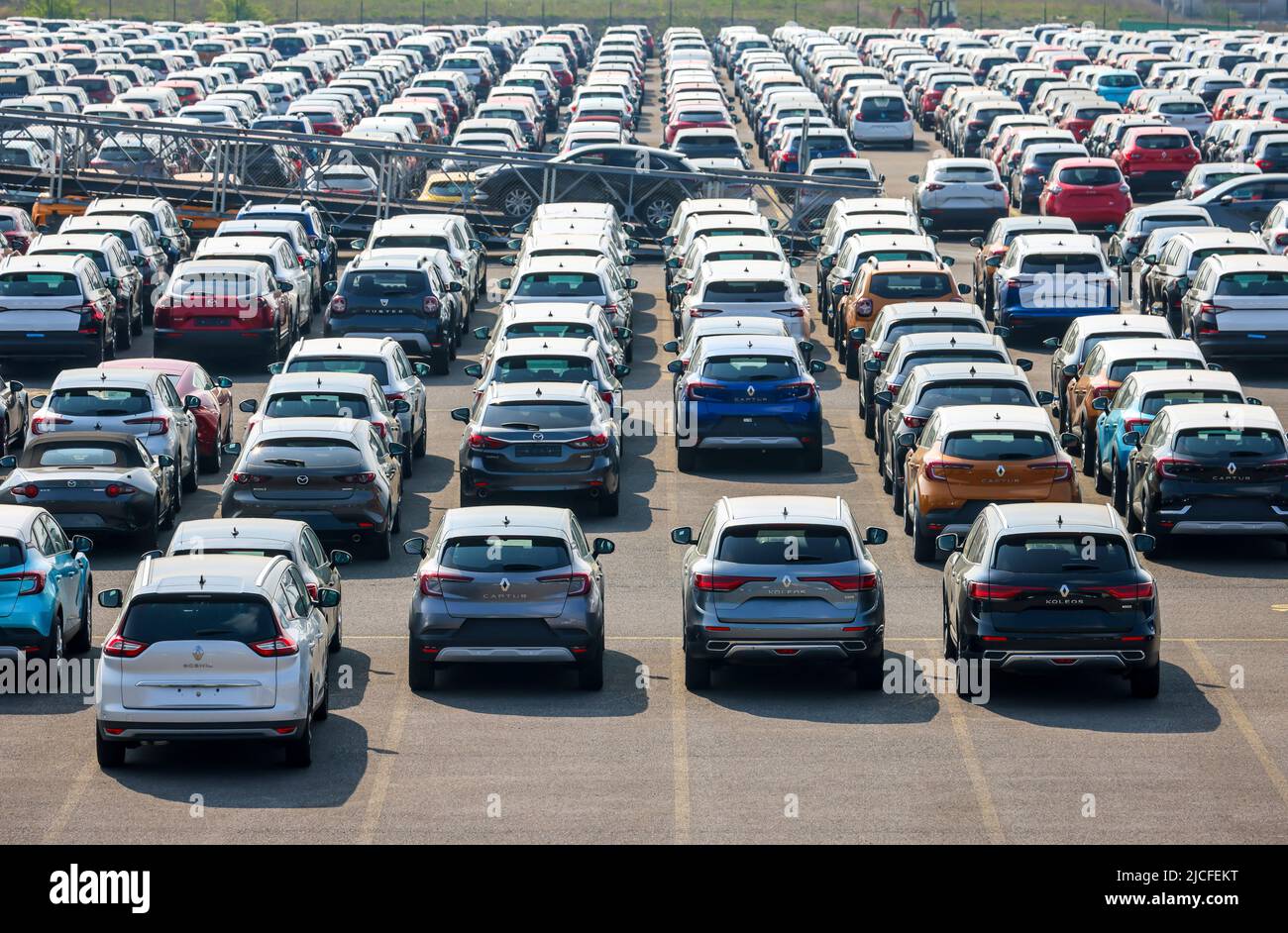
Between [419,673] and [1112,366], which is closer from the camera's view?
[419,673]

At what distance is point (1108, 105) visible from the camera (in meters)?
65.8

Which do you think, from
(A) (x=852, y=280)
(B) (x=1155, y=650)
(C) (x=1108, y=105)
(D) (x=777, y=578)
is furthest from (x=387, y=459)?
(C) (x=1108, y=105)

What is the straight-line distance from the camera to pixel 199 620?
1748cm

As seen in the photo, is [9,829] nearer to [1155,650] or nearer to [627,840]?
[627,840]

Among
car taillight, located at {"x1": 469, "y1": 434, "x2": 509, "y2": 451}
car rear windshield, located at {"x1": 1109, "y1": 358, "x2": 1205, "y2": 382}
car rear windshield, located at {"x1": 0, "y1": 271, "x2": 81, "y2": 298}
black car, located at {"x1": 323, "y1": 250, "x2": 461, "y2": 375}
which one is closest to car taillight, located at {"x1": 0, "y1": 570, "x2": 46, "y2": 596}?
car taillight, located at {"x1": 469, "y1": 434, "x2": 509, "y2": 451}

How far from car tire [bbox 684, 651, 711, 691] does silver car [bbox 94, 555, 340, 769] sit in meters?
3.49

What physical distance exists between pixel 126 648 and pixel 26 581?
119 inches

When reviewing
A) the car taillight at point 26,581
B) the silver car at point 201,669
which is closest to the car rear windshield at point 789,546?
the silver car at point 201,669

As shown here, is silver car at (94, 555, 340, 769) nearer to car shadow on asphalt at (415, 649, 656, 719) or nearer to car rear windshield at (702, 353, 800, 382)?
car shadow on asphalt at (415, 649, 656, 719)

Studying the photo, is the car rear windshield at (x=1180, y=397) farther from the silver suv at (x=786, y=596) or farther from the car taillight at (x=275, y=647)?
the car taillight at (x=275, y=647)

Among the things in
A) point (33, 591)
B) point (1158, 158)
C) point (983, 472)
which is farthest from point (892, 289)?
point (1158, 158)

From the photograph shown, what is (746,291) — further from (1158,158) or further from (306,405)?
(1158,158)

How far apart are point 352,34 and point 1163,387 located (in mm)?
77687

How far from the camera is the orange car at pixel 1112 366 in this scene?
2923cm
